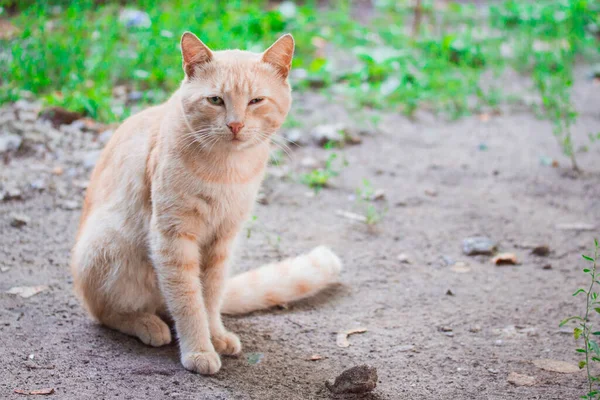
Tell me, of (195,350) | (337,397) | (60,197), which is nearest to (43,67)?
(60,197)

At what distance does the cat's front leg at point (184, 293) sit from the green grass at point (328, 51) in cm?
274

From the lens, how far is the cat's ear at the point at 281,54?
282cm

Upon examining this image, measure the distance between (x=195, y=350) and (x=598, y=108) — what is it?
5.06 m

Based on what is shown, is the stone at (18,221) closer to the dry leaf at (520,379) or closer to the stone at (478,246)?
the stone at (478,246)

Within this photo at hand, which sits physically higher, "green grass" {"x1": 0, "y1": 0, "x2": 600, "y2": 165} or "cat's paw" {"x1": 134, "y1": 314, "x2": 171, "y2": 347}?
"green grass" {"x1": 0, "y1": 0, "x2": 600, "y2": 165}

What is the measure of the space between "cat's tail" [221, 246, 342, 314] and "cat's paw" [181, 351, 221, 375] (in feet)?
1.72

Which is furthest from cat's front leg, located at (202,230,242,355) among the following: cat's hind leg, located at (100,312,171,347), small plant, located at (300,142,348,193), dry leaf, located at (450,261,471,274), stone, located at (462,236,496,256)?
small plant, located at (300,142,348,193)

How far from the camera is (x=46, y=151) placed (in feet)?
16.0

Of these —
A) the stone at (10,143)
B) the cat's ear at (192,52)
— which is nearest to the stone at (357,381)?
the cat's ear at (192,52)

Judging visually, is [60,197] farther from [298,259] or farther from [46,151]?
[298,259]

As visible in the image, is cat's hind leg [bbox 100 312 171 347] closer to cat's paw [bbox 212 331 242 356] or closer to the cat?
the cat

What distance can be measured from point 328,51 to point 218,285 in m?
5.02

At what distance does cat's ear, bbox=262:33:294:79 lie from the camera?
2.82 m

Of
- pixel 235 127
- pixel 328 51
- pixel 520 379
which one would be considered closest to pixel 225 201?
pixel 235 127
